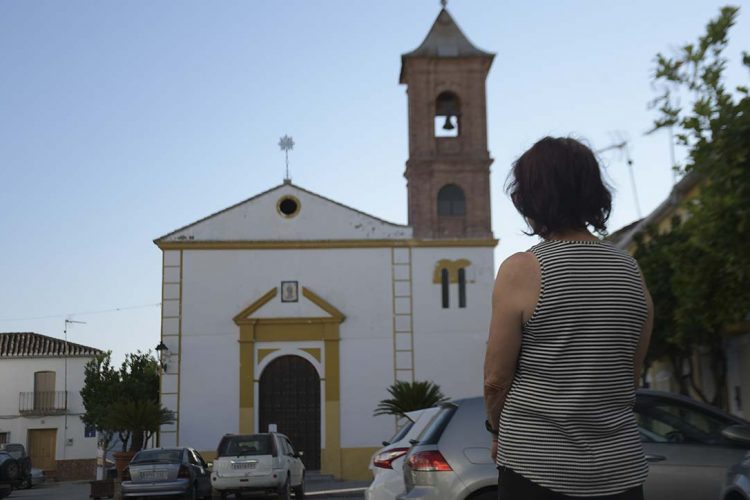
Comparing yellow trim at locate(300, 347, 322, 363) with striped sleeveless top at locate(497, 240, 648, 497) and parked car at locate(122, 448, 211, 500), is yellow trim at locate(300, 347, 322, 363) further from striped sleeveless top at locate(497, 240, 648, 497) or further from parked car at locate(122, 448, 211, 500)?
striped sleeveless top at locate(497, 240, 648, 497)

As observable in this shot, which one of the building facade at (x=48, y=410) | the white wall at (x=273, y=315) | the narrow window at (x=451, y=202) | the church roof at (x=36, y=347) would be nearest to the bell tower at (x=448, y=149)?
the narrow window at (x=451, y=202)

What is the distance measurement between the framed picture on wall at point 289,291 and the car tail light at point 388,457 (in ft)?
73.1

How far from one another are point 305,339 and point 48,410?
22967mm

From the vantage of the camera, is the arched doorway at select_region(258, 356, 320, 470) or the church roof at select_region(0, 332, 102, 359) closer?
the arched doorway at select_region(258, 356, 320, 470)

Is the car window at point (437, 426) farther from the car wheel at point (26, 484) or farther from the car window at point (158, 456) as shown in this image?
the car wheel at point (26, 484)

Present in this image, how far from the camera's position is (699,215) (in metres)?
10.5

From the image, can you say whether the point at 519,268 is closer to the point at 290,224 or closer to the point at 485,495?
the point at 485,495

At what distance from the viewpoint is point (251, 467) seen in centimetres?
2031

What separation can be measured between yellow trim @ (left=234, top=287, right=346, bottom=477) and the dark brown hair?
28.7m

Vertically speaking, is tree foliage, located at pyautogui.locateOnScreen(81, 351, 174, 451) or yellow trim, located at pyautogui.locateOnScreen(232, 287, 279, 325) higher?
yellow trim, located at pyautogui.locateOnScreen(232, 287, 279, 325)

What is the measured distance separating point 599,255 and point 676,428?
5.64 metres

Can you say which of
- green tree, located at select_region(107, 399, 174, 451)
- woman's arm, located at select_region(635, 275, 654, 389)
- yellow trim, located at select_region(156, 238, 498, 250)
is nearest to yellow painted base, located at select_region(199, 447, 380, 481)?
green tree, located at select_region(107, 399, 174, 451)

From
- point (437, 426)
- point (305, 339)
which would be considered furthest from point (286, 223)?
point (437, 426)

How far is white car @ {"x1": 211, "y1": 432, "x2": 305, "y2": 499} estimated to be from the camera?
2019 cm
